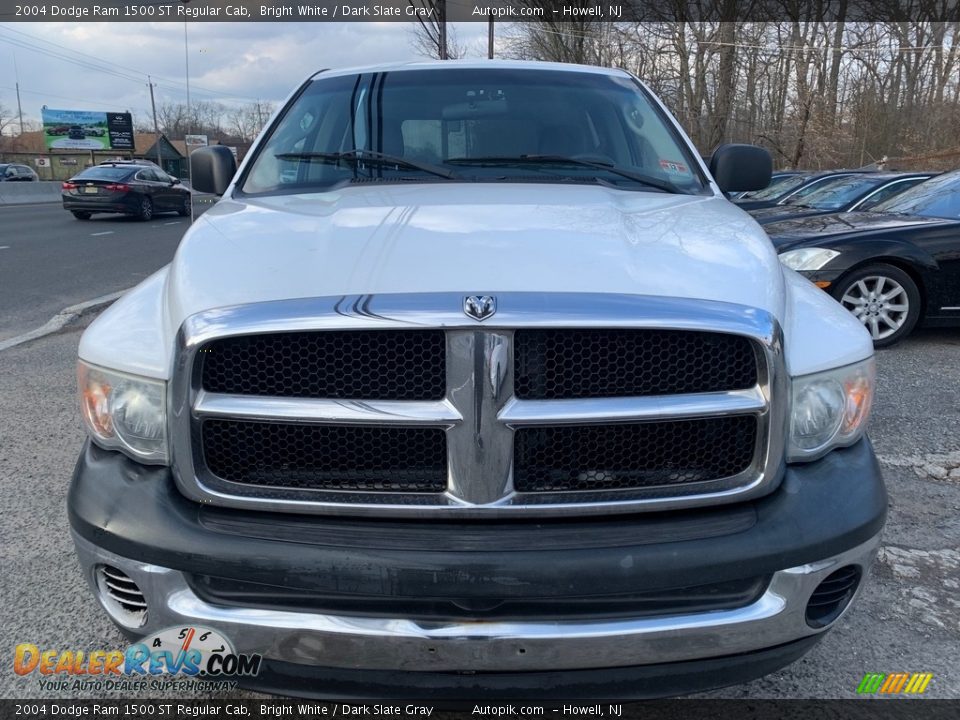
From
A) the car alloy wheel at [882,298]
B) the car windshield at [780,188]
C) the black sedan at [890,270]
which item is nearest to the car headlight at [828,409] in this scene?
the black sedan at [890,270]

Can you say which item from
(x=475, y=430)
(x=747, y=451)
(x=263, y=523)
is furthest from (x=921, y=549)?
(x=263, y=523)

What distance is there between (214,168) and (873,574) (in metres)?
3.27

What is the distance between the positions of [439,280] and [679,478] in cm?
77

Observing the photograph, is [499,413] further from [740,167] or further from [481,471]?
[740,167]

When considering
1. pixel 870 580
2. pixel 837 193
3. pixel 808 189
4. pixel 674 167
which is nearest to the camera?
pixel 870 580

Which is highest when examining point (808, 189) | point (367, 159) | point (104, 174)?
point (367, 159)

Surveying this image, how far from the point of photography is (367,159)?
3014 mm

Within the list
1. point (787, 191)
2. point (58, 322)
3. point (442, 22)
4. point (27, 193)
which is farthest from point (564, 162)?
point (27, 193)

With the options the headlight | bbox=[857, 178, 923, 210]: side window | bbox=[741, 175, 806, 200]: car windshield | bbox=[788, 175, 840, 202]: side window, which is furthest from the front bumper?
bbox=[741, 175, 806, 200]: car windshield

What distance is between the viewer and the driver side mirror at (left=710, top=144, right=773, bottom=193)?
3334mm

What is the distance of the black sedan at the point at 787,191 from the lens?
11.8 meters

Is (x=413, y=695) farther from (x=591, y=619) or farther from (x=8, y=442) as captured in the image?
(x=8, y=442)

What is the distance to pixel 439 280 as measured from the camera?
181 centimetres

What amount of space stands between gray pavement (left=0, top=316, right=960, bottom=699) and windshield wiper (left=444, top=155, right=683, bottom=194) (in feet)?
5.82
